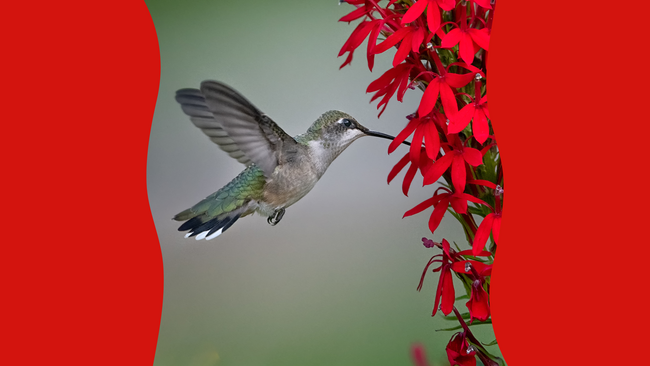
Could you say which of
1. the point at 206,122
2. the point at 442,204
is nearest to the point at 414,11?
the point at 442,204

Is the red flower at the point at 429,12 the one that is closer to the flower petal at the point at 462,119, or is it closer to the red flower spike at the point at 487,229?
the flower petal at the point at 462,119

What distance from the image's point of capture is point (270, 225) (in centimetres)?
171

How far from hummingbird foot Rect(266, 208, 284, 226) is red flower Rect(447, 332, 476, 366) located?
613 millimetres

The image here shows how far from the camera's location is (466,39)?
57.5 inches

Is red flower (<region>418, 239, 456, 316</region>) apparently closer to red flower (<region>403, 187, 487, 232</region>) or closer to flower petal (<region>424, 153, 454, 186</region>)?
red flower (<region>403, 187, 487, 232</region>)

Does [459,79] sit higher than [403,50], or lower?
lower

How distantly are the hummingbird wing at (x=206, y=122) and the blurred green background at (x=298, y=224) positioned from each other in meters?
Result: 0.04

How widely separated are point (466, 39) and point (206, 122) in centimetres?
74

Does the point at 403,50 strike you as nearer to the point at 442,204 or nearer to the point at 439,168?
the point at 439,168

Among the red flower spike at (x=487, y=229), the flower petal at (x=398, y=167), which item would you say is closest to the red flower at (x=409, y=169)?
the flower petal at (x=398, y=167)

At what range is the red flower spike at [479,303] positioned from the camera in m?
1.56

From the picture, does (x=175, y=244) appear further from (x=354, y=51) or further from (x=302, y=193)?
(x=354, y=51)

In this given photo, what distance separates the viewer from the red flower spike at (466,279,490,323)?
1562 millimetres

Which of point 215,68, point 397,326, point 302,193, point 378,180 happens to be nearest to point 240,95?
point 215,68
